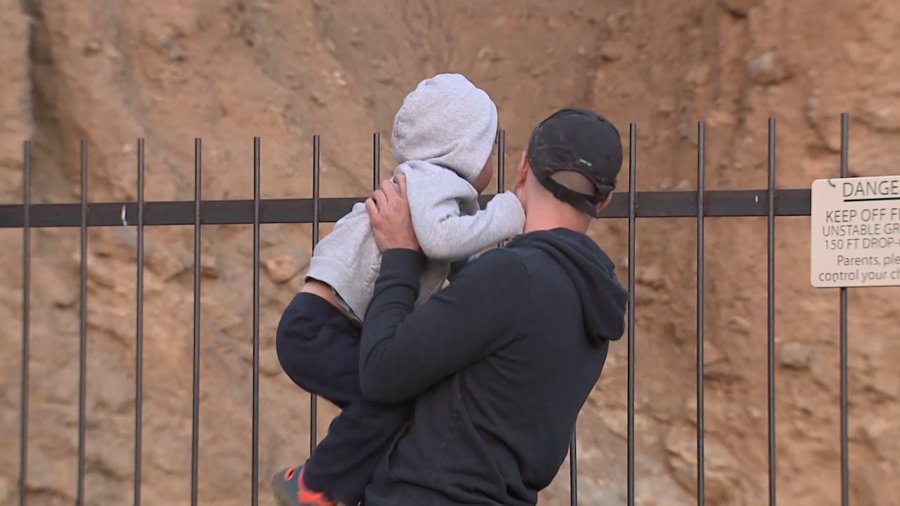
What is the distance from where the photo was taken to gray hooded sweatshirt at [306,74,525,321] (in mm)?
2270

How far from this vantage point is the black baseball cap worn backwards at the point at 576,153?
2.18 metres

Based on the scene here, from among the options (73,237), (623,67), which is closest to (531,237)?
(73,237)

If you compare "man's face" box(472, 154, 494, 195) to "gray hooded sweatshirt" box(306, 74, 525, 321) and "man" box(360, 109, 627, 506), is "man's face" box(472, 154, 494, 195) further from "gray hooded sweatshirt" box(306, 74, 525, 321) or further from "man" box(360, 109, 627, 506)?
"man" box(360, 109, 627, 506)

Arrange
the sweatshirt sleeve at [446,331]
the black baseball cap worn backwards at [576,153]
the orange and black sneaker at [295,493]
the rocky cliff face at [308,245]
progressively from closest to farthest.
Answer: the sweatshirt sleeve at [446,331], the black baseball cap worn backwards at [576,153], the orange and black sneaker at [295,493], the rocky cliff face at [308,245]

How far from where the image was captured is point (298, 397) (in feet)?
19.2

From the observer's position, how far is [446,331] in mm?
2023

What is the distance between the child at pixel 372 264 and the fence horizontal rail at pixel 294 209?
904 millimetres

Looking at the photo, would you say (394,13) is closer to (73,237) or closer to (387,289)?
(73,237)

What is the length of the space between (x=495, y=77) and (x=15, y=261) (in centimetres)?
386

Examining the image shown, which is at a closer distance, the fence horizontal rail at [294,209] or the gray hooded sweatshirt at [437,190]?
the gray hooded sweatshirt at [437,190]

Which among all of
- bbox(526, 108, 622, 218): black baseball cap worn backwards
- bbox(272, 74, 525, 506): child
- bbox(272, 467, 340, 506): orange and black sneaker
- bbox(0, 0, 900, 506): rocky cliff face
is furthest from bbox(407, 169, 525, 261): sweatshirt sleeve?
bbox(0, 0, 900, 506): rocky cliff face

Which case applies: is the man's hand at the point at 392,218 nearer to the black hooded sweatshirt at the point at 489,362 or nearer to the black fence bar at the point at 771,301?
the black hooded sweatshirt at the point at 489,362

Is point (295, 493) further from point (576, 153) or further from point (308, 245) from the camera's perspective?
point (308, 245)

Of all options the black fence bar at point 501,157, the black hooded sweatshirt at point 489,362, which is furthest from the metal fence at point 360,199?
the black hooded sweatshirt at point 489,362
